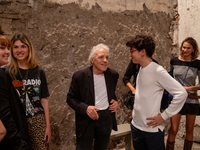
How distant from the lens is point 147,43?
1.60 m

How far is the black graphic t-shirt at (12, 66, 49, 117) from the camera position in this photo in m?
1.65

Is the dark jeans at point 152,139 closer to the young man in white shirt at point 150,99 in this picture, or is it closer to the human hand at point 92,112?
the young man in white shirt at point 150,99

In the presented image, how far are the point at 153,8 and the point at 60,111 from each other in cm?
286

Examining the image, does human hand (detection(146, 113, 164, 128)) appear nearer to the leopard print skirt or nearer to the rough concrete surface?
the leopard print skirt

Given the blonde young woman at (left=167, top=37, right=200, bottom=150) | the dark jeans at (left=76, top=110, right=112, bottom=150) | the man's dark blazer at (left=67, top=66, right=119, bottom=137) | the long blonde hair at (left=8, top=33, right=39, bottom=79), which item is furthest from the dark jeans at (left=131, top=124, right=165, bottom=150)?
the long blonde hair at (left=8, top=33, right=39, bottom=79)

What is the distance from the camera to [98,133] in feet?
5.89

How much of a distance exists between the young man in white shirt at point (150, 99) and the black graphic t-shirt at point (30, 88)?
3.35 ft

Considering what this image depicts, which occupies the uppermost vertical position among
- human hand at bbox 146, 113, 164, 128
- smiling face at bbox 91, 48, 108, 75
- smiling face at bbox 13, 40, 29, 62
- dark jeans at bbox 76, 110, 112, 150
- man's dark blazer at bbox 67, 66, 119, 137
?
smiling face at bbox 13, 40, 29, 62

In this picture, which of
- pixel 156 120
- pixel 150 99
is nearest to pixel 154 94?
pixel 150 99

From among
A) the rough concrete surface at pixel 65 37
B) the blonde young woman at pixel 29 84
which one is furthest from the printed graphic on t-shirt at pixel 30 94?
the rough concrete surface at pixel 65 37

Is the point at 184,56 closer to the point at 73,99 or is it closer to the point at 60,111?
the point at 73,99

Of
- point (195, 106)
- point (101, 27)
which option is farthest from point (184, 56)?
point (101, 27)

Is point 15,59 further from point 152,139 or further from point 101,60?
point 152,139

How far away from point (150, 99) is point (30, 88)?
1.21 m
